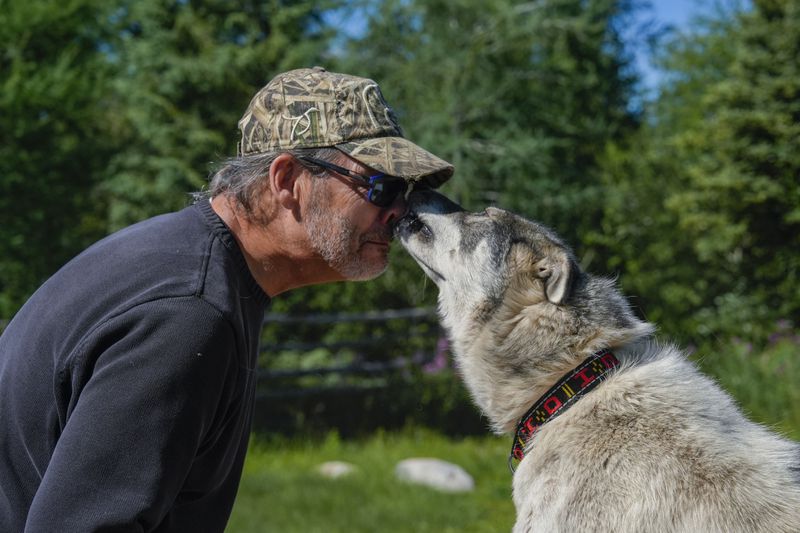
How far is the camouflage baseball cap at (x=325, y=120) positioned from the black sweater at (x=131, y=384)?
353 mm

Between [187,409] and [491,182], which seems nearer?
[187,409]

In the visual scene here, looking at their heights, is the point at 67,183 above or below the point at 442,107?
below

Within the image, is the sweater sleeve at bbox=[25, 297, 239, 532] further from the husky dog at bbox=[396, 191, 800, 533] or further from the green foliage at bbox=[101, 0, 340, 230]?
the green foliage at bbox=[101, 0, 340, 230]

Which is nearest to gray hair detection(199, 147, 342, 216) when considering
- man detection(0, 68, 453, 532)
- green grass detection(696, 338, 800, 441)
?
man detection(0, 68, 453, 532)

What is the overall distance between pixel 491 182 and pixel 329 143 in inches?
447

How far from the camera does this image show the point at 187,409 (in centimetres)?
223

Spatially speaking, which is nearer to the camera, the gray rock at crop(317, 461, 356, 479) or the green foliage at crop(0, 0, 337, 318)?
the gray rock at crop(317, 461, 356, 479)

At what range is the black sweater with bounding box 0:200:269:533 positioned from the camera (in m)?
2.11

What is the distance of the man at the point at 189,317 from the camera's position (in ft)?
6.98

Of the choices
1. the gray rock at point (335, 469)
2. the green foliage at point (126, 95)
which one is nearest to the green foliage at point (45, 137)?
the green foliage at point (126, 95)

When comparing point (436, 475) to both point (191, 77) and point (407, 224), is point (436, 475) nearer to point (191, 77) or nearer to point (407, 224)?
point (407, 224)

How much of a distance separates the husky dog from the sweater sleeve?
1.28 metres

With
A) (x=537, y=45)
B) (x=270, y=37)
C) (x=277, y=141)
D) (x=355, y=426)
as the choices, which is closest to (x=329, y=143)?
(x=277, y=141)

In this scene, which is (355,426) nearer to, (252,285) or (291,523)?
(291,523)
